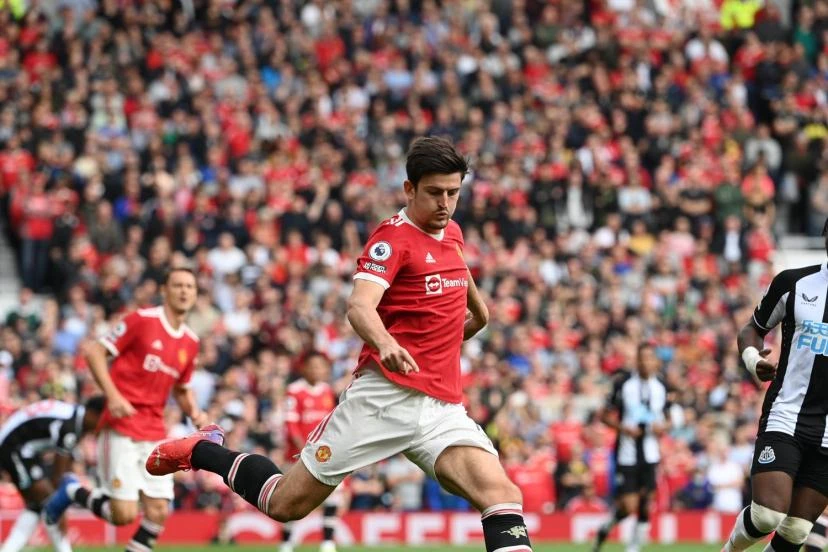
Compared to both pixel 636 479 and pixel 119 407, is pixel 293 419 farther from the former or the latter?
pixel 119 407

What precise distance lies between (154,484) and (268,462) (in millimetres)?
3138

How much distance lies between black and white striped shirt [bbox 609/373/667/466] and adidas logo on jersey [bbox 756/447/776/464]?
6.12m

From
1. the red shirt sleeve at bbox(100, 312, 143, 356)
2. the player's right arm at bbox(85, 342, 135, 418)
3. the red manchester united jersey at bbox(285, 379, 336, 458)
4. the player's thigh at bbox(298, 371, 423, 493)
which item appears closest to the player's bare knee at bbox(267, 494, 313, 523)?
the player's thigh at bbox(298, 371, 423, 493)

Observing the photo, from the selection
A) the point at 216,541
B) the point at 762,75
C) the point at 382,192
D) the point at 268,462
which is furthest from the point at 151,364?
the point at 762,75

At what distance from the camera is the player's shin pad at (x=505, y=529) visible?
7957mm

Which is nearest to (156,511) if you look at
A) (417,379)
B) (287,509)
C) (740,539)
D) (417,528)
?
(287,509)

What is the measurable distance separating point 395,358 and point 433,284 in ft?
2.83

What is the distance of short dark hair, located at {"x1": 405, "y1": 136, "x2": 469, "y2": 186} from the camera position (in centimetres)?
827

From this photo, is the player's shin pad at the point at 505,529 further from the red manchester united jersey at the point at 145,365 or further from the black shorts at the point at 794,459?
the red manchester united jersey at the point at 145,365

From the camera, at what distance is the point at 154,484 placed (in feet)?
38.8

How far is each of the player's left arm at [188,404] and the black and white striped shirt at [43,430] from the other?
4.79ft

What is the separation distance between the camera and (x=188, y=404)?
39.1 ft

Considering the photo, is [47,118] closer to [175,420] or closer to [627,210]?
[175,420]

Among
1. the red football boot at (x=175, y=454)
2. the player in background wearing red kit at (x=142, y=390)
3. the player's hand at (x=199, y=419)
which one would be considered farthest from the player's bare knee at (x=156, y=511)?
the red football boot at (x=175, y=454)
